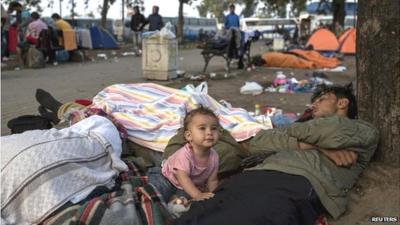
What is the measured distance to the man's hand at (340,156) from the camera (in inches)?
145

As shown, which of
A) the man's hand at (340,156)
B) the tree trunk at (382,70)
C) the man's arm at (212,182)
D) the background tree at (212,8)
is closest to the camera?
the man's arm at (212,182)

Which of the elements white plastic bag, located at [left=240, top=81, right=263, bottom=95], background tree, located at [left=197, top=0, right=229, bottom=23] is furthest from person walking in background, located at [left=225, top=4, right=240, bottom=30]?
background tree, located at [left=197, top=0, right=229, bottom=23]

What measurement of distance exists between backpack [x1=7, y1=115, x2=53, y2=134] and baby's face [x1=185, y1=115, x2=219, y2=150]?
1742mm

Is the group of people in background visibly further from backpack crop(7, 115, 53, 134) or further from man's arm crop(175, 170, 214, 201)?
man's arm crop(175, 170, 214, 201)

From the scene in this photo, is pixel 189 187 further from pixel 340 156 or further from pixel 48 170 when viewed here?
pixel 340 156

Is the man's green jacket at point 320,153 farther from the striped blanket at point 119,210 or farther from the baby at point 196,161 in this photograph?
the striped blanket at point 119,210

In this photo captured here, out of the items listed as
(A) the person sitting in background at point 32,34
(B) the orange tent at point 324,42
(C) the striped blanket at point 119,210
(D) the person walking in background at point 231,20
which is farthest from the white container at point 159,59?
(B) the orange tent at point 324,42

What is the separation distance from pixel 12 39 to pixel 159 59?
5.30 m

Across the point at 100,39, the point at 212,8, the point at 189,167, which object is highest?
the point at 212,8

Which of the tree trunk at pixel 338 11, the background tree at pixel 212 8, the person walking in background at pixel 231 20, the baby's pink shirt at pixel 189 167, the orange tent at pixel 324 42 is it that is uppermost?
the background tree at pixel 212 8

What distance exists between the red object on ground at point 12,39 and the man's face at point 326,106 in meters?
11.4

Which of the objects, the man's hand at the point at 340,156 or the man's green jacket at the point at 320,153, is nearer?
the man's green jacket at the point at 320,153

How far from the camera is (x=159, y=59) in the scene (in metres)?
11.1

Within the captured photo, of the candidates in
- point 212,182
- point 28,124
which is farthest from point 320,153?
point 28,124
